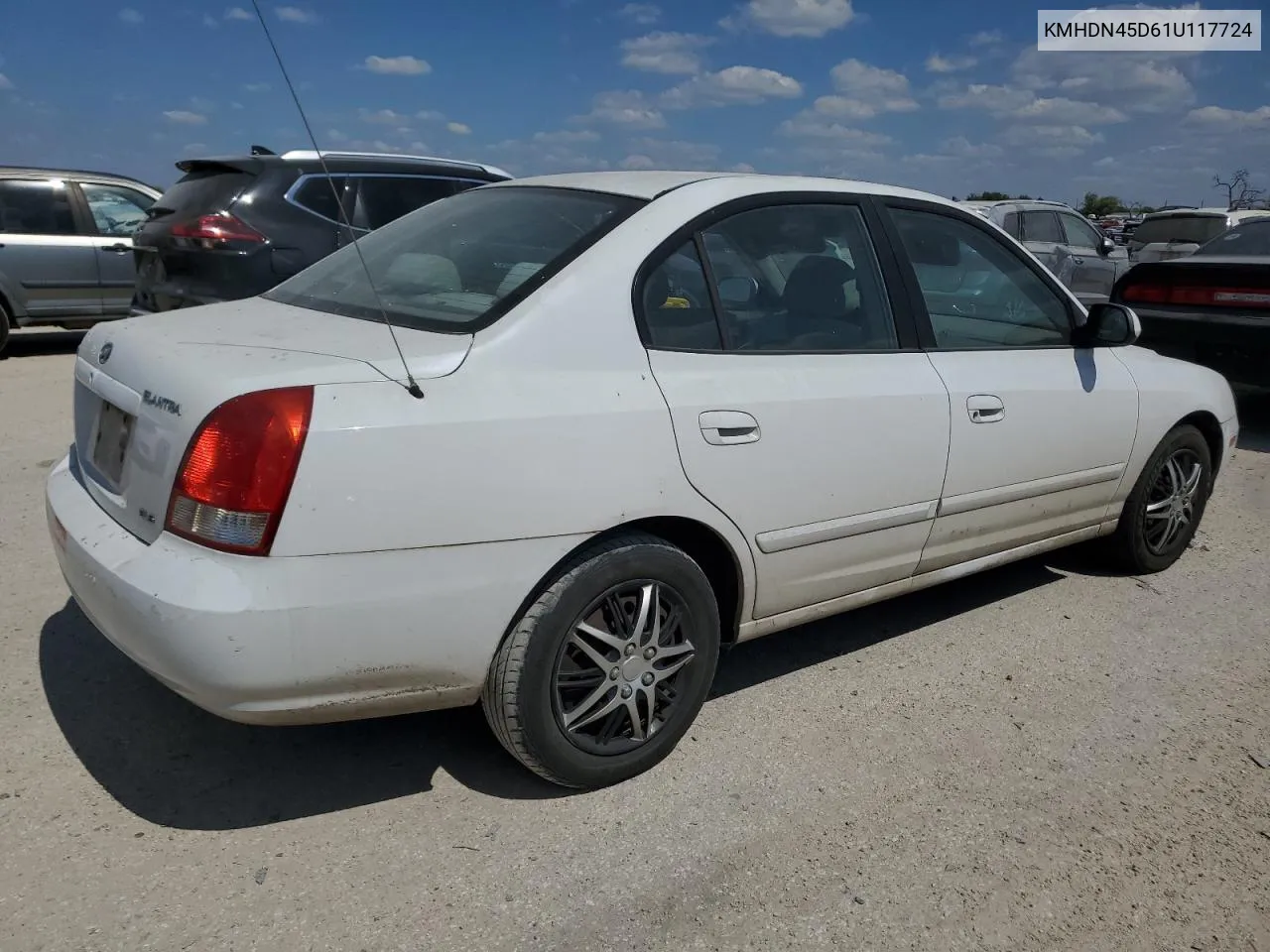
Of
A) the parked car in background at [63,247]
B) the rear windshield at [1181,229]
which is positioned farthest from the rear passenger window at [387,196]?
the rear windshield at [1181,229]

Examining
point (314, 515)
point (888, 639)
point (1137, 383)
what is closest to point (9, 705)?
point (314, 515)

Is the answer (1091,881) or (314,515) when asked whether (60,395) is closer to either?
(314,515)

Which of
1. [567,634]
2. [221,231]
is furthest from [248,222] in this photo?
[567,634]

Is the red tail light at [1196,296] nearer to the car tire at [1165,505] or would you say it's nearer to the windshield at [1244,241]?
the windshield at [1244,241]

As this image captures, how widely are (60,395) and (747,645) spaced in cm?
612

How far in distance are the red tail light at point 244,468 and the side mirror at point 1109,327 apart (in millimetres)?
2996

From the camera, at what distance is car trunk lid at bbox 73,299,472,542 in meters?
2.35

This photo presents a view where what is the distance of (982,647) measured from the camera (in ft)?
12.7

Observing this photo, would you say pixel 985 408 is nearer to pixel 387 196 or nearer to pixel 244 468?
pixel 244 468

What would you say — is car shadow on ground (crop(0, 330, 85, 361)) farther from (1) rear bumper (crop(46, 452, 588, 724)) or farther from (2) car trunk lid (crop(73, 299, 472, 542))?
(1) rear bumper (crop(46, 452, 588, 724))

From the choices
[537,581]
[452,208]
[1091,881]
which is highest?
[452,208]

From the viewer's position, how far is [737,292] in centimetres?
308

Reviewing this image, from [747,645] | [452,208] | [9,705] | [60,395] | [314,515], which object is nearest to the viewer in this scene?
[314,515]

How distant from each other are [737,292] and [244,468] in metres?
1.51
